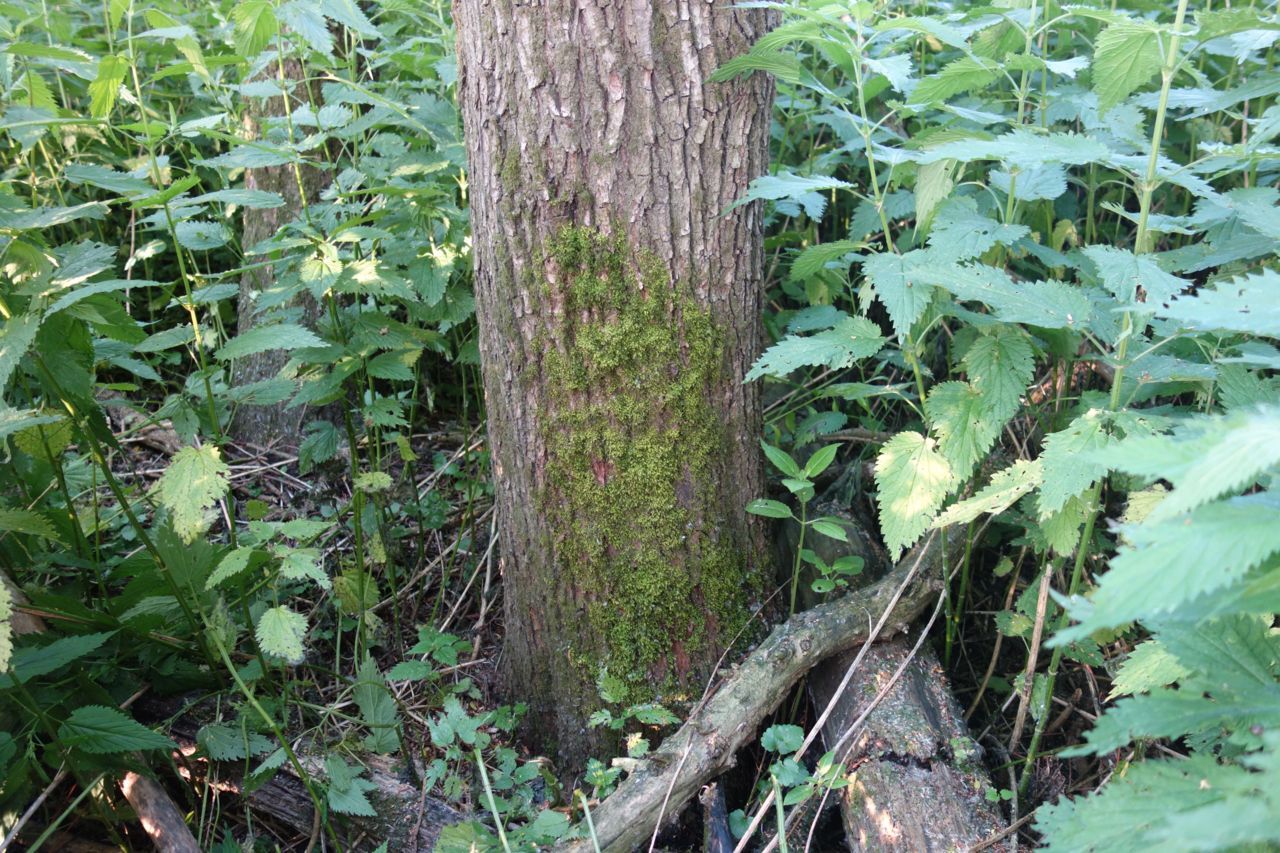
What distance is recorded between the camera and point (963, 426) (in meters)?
1.72

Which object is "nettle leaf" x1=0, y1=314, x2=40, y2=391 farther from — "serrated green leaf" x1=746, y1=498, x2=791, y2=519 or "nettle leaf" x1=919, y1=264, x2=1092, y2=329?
"nettle leaf" x1=919, y1=264, x2=1092, y2=329

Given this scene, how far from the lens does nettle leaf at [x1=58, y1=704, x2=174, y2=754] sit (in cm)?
174

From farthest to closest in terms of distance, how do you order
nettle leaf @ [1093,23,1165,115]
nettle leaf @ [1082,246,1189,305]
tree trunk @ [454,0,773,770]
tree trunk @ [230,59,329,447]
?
tree trunk @ [230,59,329,447]
tree trunk @ [454,0,773,770]
nettle leaf @ [1093,23,1165,115]
nettle leaf @ [1082,246,1189,305]

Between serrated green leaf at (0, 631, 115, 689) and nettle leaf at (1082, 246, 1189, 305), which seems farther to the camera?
serrated green leaf at (0, 631, 115, 689)

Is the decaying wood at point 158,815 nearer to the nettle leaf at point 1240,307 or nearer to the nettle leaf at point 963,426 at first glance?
the nettle leaf at point 963,426

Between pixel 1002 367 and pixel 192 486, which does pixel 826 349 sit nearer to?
pixel 1002 367

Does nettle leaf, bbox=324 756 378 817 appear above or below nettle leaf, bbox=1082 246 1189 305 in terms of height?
below

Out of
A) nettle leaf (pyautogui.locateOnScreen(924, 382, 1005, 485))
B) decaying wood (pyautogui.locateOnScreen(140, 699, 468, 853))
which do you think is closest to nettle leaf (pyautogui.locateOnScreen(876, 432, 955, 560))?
nettle leaf (pyautogui.locateOnScreen(924, 382, 1005, 485))

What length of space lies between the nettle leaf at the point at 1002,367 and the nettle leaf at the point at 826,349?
0.20m

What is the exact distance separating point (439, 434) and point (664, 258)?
143cm

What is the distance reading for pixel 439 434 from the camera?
9.98ft

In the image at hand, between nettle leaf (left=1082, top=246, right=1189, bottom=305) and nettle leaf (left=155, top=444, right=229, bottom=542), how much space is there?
65.8 inches

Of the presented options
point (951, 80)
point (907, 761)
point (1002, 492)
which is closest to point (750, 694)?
point (907, 761)

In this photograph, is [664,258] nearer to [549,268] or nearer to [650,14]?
[549,268]
